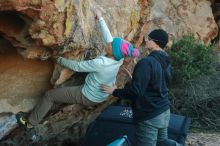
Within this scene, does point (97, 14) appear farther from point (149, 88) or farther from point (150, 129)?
point (150, 129)

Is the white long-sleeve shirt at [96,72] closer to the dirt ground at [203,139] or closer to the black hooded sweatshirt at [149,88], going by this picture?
the black hooded sweatshirt at [149,88]

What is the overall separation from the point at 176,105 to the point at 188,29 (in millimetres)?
1991

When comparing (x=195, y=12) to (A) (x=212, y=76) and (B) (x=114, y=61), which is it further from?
(B) (x=114, y=61)

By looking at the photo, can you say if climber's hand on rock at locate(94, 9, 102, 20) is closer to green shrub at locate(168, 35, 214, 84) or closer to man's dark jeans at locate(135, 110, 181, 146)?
man's dark jeans at locate(135, 110, 181, 146)

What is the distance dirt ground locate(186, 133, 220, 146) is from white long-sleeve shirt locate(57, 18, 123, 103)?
2497 mm

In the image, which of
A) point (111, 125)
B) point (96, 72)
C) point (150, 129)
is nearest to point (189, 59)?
point (111, 125)

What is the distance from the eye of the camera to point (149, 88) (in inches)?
210

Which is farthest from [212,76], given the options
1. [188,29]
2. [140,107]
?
[140,107]

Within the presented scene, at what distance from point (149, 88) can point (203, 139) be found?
3395 mm

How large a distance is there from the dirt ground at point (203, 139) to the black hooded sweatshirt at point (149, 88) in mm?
2783

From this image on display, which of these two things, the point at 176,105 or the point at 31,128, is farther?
the point at 176,105

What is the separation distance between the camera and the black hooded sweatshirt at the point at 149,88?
5160mm

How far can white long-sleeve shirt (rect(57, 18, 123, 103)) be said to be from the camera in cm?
581

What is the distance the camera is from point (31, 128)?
632 cm
